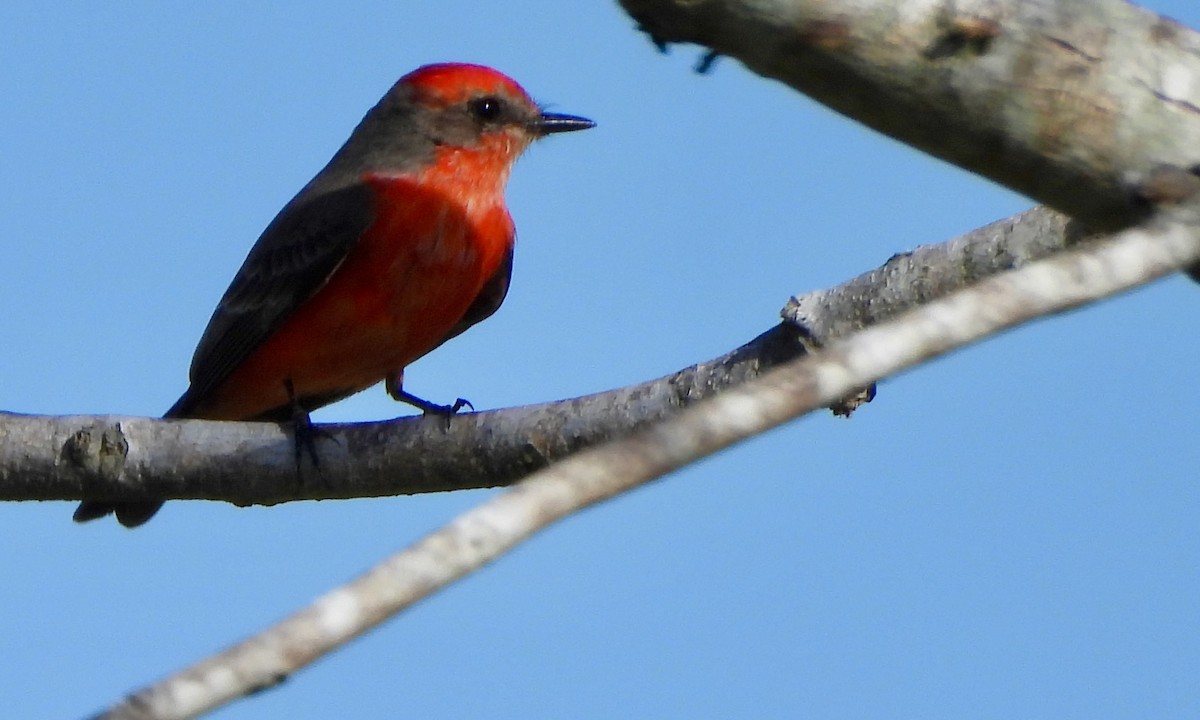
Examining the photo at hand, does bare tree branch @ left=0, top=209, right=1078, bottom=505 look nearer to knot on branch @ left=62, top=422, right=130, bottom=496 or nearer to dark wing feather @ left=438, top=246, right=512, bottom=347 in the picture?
knot on branch @ left=62, top=422, right=130, bottom=496

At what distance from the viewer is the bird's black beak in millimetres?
8875

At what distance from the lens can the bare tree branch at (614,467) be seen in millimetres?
2041

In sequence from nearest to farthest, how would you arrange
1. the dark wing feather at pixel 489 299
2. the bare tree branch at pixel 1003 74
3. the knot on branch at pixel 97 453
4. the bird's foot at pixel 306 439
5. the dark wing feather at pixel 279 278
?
the bare tree branch at pixel 1003 74 < the knot on branch at pixel 97 453 < the bird's foot at pixel 306 439 < the dark wing feather at pixel 279 278 < the dark wing feather at pixel 489 299

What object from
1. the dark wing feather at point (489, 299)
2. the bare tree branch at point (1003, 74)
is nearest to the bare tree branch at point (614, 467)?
the bare tree branch at point (1003, 74)

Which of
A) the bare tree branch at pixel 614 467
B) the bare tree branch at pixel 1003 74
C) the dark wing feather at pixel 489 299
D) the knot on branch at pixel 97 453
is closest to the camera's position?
the bare tree branch at pixel 614 467

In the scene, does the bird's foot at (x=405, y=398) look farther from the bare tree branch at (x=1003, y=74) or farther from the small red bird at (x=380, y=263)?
the bare tree branch at (x=1003, y=74)

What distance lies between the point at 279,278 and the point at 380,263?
0.70 m

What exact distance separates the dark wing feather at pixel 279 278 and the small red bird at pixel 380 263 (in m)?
0.01

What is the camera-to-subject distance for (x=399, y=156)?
866 centimetres

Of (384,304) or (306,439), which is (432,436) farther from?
(384,304)

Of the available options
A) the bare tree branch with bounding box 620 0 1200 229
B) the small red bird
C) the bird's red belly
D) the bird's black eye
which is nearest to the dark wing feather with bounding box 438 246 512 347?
the small red bird

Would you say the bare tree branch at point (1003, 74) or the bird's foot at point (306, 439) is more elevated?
the bird's foot at point (306, 439)

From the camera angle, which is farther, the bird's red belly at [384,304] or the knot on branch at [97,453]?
the bird's red belly at [384,304]

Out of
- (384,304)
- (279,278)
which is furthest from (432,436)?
(279,278)
